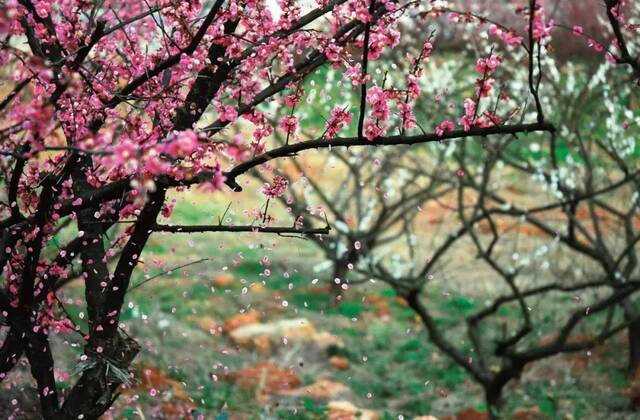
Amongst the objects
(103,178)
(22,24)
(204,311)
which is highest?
(204,311)

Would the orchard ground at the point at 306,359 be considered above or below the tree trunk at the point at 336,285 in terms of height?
below

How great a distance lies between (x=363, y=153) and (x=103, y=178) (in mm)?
Result: 7899

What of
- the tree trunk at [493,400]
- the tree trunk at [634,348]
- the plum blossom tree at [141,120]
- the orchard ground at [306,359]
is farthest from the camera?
the tree trunk at [634,348]

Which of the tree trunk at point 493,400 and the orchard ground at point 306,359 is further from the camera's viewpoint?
the tree trunk at point 493,400

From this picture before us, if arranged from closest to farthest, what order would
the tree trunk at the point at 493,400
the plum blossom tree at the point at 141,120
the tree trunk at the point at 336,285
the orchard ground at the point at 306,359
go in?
the plum blossom tree at the point at 141,120 < the orchard ground at the point at 306,359 < the tree trunk at the point at 493,400 < the tree trunk at the point at 336,285

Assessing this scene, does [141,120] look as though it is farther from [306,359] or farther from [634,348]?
[634,348]

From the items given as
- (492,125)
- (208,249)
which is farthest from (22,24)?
(208,249)

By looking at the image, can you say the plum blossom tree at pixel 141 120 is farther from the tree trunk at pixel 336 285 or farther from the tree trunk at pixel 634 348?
the tree trunk at pixel 336 285

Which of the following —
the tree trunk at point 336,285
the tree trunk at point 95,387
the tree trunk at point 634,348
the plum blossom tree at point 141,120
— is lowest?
the tree trunk at point 95,387

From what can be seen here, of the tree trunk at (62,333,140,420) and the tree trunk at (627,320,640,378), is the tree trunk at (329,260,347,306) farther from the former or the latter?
the tree trunk at (62,333,140,420)

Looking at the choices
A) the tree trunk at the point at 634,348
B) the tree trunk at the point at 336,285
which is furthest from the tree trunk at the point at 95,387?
the tree trunk at the point at 336,285

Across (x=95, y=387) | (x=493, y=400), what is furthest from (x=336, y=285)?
(x=95, y=387)

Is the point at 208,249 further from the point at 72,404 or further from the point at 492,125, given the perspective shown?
the point at 492,125

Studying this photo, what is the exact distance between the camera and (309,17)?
4.93 m
